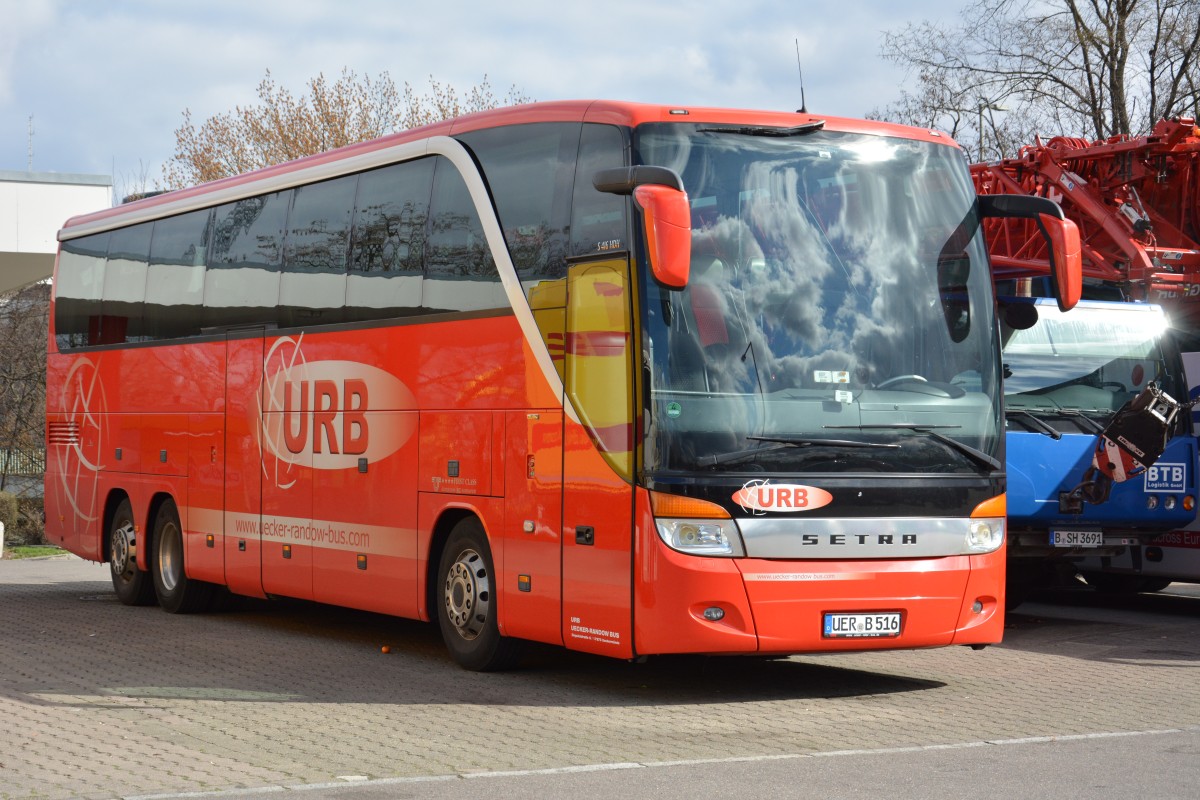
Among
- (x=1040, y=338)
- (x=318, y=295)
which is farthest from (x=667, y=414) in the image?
(x=1040, y=338)

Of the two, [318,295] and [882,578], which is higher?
[318,295]

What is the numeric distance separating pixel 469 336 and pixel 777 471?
280cm

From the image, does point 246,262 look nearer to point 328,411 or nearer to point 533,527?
point 328,411

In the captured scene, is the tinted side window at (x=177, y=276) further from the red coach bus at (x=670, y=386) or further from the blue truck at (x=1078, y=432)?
the blue truck at (x=1078, y=432)

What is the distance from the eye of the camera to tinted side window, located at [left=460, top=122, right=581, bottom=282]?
11031 millimetres

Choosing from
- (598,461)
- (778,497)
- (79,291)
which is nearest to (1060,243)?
(778,497)

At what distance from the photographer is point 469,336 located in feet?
39.1

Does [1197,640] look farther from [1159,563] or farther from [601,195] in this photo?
[601,195]

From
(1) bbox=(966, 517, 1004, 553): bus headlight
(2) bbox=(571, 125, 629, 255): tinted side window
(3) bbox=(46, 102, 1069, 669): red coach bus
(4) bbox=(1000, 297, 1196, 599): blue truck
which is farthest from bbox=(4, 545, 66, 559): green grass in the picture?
(1) bbox=(966, 517, 1004, 553): bus headlight

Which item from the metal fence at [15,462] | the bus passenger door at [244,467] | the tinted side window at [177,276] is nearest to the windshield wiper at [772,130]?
the bus passenger door at [244,467]

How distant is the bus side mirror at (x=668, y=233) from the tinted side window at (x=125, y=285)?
9.18m

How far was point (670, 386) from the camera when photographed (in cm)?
1005

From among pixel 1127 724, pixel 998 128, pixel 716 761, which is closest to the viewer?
pixel 716 761

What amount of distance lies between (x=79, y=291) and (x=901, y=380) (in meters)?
11.5
